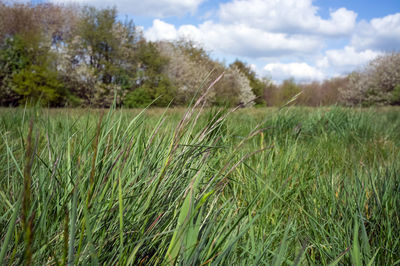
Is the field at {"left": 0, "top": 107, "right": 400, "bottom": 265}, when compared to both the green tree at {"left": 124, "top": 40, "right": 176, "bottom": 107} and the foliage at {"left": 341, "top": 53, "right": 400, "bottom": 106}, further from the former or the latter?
the foliage at {"left": 341, "top": 53, "right": 400, "bottom": 106}

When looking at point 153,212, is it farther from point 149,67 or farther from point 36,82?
point 149,67

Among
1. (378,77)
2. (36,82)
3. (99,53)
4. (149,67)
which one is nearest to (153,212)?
(36,82)

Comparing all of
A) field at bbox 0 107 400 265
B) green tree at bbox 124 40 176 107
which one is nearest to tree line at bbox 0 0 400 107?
green tree at bbox 124 40 176 107

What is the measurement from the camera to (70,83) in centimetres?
1892

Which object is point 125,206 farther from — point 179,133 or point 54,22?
point 54,22

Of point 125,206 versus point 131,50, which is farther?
point 131,50

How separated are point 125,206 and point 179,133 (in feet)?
0.92

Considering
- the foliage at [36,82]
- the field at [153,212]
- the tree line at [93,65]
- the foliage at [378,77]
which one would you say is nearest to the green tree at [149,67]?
the tree line at [93,65]

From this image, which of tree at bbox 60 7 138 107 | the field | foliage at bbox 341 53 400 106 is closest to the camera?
the field

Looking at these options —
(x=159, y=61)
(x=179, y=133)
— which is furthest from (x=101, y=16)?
(x=179, y=133)

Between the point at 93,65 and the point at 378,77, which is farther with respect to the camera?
the point at 378,77

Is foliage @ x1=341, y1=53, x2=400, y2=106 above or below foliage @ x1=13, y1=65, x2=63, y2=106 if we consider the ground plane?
above

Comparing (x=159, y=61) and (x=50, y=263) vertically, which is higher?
(x=159, y=61)

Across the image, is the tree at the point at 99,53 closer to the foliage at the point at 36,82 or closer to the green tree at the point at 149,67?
the green tree at the point at 149,67
